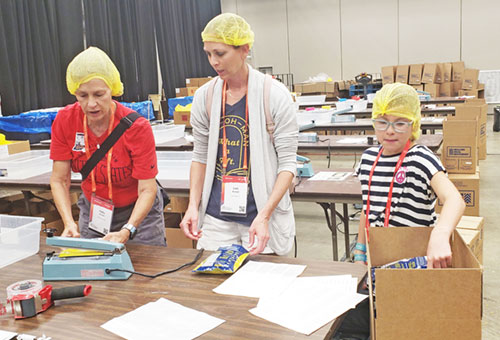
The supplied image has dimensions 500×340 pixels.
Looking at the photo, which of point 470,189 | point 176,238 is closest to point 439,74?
point 470,189

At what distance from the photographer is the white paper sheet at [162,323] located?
3.62ft

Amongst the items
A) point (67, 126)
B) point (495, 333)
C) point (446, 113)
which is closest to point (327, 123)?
point (446, 113)

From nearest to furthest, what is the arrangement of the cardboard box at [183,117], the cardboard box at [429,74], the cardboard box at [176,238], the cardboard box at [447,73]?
1. the cardboard box at [176,238]
2. the cardboard box at [183,117]
3. the cardboard box at [429,74]
4. the cardboard box at [447,73]

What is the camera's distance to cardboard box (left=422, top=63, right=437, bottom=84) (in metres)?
9.27

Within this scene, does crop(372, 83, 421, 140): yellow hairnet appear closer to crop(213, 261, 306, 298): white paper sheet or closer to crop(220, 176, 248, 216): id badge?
crop(220, 176, 248, 216): id badge

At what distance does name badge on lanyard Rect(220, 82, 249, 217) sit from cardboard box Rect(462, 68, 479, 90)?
8.87m

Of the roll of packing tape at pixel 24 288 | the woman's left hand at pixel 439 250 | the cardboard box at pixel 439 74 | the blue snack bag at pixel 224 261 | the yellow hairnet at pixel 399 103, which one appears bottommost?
the blue snack bag at pixel 224 261

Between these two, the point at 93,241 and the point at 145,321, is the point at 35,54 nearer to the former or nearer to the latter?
the point at 93,241

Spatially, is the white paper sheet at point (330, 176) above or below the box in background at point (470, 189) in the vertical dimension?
above

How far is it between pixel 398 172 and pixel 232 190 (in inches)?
23.6

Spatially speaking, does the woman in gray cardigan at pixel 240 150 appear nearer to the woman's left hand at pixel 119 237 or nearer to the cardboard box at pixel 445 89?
the woman's left hand at pixel 119 237

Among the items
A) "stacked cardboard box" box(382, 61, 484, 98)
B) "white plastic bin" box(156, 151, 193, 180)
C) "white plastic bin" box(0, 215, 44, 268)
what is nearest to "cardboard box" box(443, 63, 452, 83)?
"stacked cardboard box" box(382, 61, 484, 98)

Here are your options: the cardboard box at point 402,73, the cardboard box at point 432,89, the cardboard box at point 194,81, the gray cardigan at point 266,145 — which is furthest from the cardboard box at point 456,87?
the gray cardigan at point 266,145

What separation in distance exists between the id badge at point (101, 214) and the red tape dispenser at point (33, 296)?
1.64 feet
